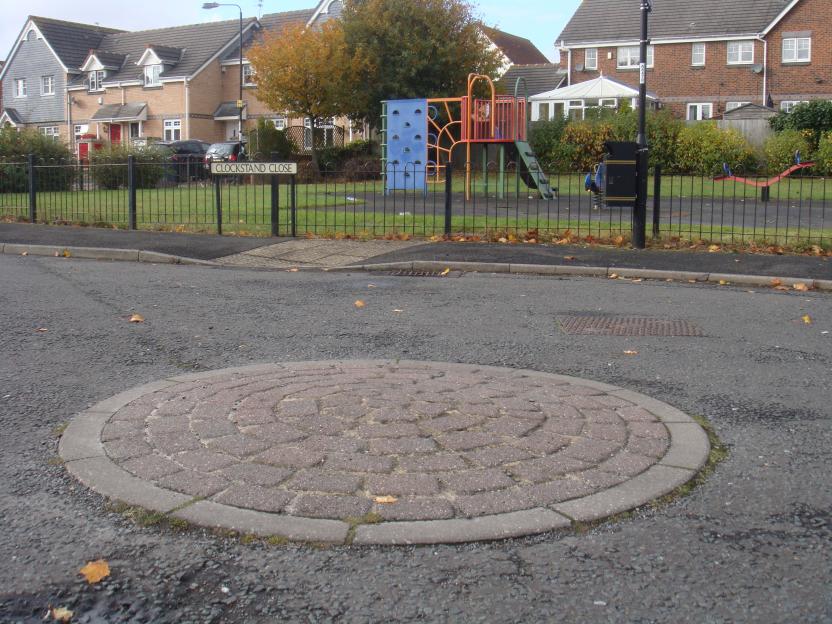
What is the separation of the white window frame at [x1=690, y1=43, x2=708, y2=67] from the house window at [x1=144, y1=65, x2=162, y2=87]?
32.3m

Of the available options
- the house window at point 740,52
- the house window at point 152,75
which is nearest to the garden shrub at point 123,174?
the house window at point 740,52

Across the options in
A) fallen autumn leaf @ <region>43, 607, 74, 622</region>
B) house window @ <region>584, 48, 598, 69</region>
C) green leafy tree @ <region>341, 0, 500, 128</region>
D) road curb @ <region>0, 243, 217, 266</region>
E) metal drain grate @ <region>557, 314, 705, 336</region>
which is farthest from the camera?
house window @ <region>584, 48, 598, 69</region>

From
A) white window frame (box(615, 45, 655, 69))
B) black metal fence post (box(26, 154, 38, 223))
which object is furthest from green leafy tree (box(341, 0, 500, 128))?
black metal fence post (box(26, 154, 38, 223))

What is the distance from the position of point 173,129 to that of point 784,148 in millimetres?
38731

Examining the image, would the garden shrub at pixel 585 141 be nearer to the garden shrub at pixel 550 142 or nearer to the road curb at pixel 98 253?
the garden shrub at pixel 550 142

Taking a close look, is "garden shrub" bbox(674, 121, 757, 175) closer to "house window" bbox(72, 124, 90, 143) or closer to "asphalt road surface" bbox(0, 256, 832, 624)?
"asphalt road surface" bbox(0, 256, 832, 624)

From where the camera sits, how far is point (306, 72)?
3850cm

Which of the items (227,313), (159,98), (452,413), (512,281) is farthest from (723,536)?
(159,98)

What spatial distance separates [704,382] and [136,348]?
165 inches

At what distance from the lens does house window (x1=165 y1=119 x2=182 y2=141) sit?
56094mm

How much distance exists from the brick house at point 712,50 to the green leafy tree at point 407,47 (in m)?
9.97

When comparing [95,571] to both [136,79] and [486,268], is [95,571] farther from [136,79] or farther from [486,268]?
[136,79]

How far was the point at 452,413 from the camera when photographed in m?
4.86

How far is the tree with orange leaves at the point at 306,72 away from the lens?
38375 millimetres
